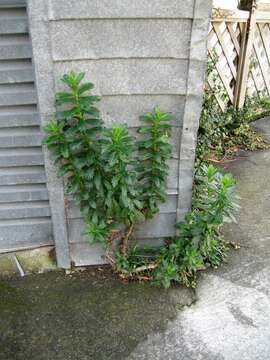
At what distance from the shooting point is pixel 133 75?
1836 millimetres

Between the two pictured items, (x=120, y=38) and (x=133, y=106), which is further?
(x=133, y=106)

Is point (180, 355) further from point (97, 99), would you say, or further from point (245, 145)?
point (245, 145)

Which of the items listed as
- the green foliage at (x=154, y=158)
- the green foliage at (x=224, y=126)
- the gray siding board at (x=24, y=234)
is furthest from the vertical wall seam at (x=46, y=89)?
the green foliage at (x=224, y=126)

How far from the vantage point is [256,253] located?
247 cm

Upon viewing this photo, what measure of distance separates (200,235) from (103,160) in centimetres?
72

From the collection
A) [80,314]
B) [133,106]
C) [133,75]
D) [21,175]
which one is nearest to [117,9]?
[133,75]

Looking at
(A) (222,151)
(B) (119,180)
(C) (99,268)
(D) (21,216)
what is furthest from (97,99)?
(A) (222,151)

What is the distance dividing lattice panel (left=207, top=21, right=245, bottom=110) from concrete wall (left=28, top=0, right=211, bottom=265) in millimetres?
2048

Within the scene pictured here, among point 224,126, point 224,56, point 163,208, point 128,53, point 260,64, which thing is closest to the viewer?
point 128,53

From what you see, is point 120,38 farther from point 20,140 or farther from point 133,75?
point 20,140

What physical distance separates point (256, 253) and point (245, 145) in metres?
1.82

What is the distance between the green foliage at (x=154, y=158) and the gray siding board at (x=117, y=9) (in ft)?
1.50

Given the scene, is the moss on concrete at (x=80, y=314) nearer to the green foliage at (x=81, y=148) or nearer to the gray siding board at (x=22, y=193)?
the green foliage at (x=81, y=148)

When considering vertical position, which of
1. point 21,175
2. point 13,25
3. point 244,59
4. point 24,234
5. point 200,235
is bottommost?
point 24,234
